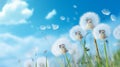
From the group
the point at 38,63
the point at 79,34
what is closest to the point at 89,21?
the point at 79,34

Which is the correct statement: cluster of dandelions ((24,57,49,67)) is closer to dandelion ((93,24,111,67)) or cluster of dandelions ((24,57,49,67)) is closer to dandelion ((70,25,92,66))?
dandelion ((70,25,92,66))

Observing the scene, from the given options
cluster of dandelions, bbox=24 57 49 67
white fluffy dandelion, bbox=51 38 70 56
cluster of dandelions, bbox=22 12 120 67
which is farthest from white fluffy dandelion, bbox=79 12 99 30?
cluster of dandelions, bbox=24 57 49 67

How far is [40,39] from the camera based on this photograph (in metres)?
2.67

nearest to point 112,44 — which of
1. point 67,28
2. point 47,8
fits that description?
point 67,28

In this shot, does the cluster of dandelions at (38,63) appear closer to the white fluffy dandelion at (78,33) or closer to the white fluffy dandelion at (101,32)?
the white fluffy dandelion at (78,33)

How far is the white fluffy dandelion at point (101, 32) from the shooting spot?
1.67 meters

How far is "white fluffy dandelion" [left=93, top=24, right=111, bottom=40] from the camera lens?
167 centimetres

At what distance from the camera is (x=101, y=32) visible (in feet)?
5.58

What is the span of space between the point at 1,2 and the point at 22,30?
295 mm

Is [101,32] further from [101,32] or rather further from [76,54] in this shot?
[76,54]

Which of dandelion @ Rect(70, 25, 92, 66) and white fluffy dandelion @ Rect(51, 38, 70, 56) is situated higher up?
dandelion @ Rect(70, 25, 92, 66)

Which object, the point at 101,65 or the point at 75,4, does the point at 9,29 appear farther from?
the point at 101,65

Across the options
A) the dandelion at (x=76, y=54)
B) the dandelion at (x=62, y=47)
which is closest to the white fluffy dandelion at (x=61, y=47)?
the dandelion at (x=62, y=47)

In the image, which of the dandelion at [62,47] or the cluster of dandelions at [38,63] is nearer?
the dandelion at [62,47]
